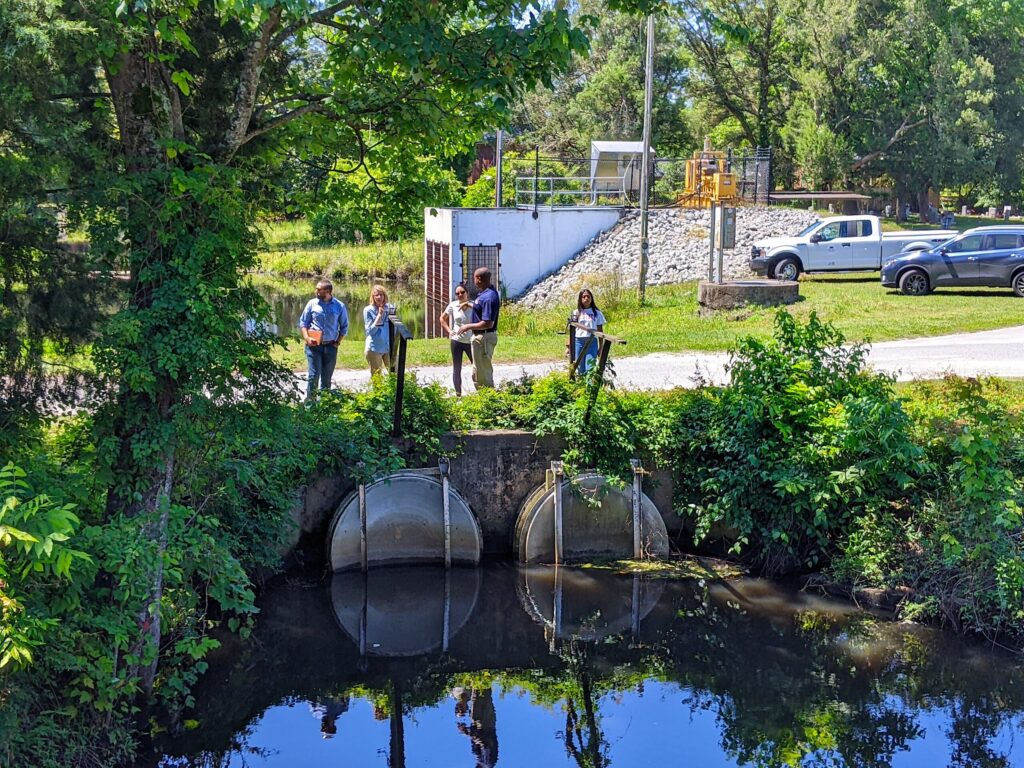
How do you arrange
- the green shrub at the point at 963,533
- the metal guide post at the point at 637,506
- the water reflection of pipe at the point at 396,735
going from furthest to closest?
the metal guide post at the point at 637,506 → the green shrub at the point at 963,533 → the water reflection of pipe at the point at 396,735

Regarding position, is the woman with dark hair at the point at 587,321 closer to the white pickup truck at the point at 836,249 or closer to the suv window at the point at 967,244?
the suv window at the point at 967,244

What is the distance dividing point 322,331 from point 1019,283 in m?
17.9

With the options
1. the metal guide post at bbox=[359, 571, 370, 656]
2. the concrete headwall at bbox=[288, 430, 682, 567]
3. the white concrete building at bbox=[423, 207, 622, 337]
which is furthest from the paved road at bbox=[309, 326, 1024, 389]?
the white concrete building at bbox=[423, 207, 622, 337]

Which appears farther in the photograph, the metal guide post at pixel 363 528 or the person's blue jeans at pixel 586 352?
the person's blue jeans at pixel 586 352

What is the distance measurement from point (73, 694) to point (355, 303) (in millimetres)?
30720

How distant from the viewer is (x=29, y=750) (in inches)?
290

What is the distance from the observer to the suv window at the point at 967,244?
2602 cm

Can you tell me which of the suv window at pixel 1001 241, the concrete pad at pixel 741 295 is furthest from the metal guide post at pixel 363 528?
the suv window at pixel 1001 241

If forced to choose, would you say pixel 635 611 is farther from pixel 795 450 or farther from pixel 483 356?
pixel 483 356

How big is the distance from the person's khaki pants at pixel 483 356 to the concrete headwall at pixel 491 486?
1.14 meters

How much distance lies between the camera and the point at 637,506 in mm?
12992

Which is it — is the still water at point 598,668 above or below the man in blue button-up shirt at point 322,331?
below

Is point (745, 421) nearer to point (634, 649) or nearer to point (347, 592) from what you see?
point (634, 649)

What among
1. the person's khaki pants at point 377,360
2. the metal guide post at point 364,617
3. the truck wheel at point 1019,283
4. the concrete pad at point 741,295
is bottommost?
the metal guide post at point 364,617
